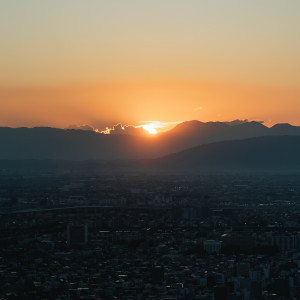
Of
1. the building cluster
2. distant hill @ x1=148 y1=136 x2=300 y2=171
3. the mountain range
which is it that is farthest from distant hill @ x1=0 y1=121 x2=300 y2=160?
the building cluster

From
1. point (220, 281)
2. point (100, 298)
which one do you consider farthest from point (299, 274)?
point (100, 298)

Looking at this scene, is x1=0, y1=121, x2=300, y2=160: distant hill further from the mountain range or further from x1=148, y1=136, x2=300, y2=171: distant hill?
x1=148, y1=136, x2=300, y2=171: distant hill

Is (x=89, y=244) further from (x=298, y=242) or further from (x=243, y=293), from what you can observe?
(x=243, y=293)

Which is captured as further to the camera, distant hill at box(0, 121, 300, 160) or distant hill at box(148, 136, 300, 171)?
distant hill at box(0, 121, 300, 160)

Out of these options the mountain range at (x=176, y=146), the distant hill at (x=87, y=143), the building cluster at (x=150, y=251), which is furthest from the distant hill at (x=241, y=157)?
the building cluster at (x=150, y=251)

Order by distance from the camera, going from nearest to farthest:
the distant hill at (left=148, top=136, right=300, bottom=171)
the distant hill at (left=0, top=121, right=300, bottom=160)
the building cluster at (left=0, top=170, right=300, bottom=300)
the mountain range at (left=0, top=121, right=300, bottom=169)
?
the building cluster at (left=0, top=170, right=300, bottom=300) → the distant hill at (left=148, top=136, right=300, bottom=171) → the mountain range at (left=0, top=121, right=300, bottom=169) → the distant hill at (left=0, top=121, right=300, bottom=160)

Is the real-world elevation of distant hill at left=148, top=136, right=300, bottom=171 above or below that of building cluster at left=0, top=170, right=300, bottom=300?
above
